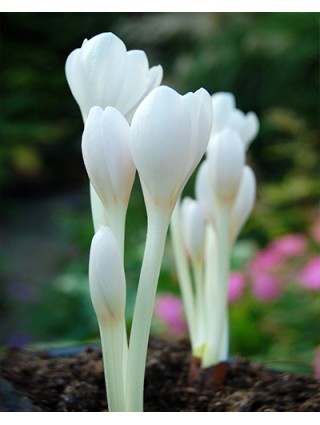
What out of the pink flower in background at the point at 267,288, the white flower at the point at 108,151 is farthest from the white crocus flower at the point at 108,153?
the pink flower in background at the point at 267,288

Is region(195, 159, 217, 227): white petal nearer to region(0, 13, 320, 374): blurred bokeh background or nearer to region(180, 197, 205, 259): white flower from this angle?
region(180, 197, 205, 259): white flower

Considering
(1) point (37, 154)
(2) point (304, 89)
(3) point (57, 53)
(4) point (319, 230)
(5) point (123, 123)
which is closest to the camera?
(5) point (123, 123)

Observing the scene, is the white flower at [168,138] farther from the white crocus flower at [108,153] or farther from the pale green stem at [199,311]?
the pale green stem at [199,311]

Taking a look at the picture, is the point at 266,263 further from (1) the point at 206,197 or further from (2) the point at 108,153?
(2) the point at 108,153

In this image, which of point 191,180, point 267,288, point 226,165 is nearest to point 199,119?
point 226,165

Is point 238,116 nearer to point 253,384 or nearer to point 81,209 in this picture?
point 253,384

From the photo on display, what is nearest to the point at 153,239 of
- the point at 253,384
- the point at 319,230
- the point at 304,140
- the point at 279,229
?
the point at 253,384

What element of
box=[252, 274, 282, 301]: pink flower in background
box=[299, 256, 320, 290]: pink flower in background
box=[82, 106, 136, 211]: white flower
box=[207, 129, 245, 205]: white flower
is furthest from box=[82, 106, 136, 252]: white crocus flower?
box=[252, 274, 282, 301]: pink flower in background
